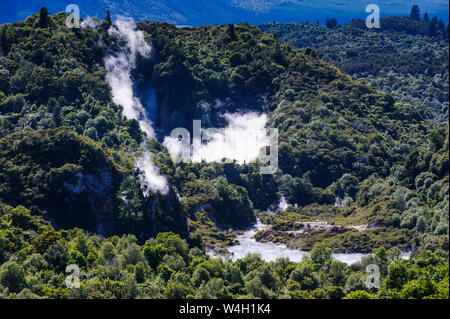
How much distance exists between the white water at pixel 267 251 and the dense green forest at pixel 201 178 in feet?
7.09

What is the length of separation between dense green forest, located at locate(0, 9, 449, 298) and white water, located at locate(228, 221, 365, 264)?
2160mm

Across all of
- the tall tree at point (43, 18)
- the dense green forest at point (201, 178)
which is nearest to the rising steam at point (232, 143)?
the dense green forest at point (201, 178)

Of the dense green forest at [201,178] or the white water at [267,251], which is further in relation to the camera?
the white water at [267,251]

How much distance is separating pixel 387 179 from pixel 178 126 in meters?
43.6

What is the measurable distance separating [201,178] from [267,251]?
86.6 feet

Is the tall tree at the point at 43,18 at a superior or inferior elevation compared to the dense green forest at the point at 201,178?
superior

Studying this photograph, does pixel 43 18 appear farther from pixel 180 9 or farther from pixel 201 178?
pixel 201 178

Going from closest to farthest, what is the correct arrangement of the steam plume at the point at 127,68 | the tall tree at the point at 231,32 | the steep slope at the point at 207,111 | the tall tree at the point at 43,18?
1. the steep slope at the point at 207,111
2. the steam plume at the point at 127,68
3. the tall tree at the point at 43,18
4. the tall tree at the point at 231,32

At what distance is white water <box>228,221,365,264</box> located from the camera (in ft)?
362

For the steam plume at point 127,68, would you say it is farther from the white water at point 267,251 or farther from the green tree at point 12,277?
the green tree at point 12,277

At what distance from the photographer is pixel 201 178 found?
139 meters

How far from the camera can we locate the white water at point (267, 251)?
110438 millimetres

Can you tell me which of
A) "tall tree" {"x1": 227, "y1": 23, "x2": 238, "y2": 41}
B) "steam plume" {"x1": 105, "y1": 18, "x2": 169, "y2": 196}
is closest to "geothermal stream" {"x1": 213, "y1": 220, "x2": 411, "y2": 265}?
"steam plume" {"x1": 105, "y1": 18, "x2": 169, "y2": 196}
